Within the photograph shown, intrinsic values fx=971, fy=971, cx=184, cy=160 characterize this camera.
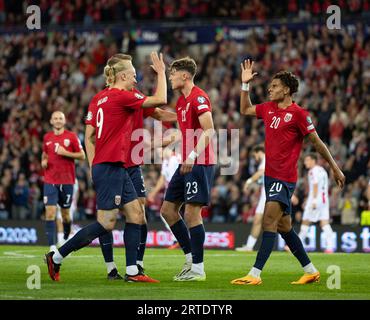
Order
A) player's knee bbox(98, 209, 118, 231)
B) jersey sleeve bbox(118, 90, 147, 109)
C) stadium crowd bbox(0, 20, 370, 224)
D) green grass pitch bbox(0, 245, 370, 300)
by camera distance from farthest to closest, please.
Answer: stadium crowd bbox(0, 20, 370, 224)
jersey sleeve bbox(118, 90, 147, 109)
player's knee bbox(98, 209, 118, 231)
green grass pitch bbox(0, 245, 370, 300)

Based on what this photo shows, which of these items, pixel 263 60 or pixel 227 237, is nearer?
pixel 227 237

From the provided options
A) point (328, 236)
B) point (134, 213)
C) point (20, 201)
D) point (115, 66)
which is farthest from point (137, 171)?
point (20, 201)

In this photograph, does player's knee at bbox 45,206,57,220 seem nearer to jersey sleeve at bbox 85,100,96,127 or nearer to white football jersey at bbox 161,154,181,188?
white football jersey at bbox 161,154,181,188

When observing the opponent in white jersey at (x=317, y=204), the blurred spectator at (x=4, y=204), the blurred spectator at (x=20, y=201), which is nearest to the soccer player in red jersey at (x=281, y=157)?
the opponent in white jersey at (x=317, y=204)

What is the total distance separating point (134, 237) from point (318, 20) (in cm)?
1766

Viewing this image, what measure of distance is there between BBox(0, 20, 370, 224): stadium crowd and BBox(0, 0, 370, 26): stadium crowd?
2.30ft

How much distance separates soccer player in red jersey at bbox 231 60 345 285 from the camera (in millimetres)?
12062

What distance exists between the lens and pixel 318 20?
28.5 meters

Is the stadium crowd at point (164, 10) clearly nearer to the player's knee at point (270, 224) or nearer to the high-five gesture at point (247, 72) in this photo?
the high-five gesture at point (247, 72)

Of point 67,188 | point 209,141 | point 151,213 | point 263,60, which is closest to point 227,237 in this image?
point 151,213

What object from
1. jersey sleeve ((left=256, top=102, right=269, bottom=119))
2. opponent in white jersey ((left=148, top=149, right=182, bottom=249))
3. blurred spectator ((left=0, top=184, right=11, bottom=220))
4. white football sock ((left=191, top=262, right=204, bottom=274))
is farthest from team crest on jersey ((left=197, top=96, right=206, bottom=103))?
blurred spectator ((left=0, top=184, right=11, bottom=220))

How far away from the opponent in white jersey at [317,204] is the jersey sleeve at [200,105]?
27.5ft
